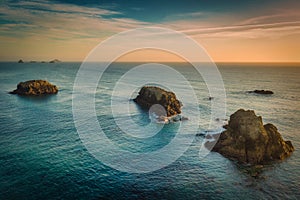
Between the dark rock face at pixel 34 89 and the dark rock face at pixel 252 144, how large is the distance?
113185mm

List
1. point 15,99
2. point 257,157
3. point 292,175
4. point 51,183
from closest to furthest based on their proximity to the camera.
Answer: point 51,183, point 292,175, point 257,157, point 15,99

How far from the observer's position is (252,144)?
58000mm

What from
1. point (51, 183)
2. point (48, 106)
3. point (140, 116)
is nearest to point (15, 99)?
point (48, 106)

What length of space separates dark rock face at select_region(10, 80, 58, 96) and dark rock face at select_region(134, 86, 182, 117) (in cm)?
6028

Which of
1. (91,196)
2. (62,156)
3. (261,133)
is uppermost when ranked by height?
(261,133)

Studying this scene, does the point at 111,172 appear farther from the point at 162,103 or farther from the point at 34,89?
the point at 34,89

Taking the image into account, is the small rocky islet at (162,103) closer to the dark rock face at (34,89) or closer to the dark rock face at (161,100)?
the dark rock face at (161,100)

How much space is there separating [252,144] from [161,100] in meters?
53.3

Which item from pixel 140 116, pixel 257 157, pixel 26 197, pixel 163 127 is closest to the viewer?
pixel 26 197

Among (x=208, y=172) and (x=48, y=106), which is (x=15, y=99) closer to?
(x=48, y=106)

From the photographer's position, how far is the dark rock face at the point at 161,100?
102 meters

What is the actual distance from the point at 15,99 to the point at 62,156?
79.4 meters

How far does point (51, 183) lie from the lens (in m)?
45.2

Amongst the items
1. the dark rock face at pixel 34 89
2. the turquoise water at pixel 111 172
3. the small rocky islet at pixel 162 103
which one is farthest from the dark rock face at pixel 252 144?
the dark rock face at pixel 34 89
